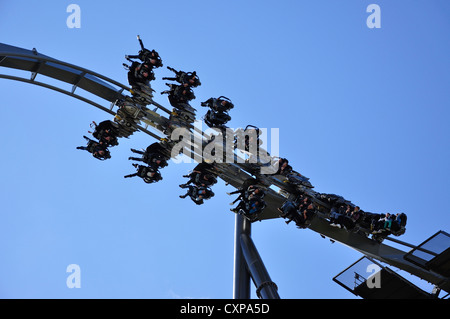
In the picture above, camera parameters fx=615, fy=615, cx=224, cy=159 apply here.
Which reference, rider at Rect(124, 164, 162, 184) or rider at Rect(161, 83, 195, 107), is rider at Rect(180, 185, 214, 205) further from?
rider at Rect(161, 83, 195, 107)

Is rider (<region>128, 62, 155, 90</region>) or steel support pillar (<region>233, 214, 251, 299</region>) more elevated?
rider (<region>128, 62, 155, 90</region>)

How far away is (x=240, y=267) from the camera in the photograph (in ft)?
58.9

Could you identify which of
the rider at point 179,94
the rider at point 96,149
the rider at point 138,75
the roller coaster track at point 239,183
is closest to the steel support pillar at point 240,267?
the roller coaster track at point 239,183

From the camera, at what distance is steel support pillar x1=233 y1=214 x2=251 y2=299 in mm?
17562

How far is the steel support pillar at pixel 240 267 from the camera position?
17.6m

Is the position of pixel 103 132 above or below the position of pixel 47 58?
below

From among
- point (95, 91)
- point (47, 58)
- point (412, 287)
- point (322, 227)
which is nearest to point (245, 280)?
point (322, 227)

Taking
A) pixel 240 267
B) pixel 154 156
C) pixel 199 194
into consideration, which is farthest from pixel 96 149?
pixel 240 267

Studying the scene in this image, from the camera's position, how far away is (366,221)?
18312 millimetres

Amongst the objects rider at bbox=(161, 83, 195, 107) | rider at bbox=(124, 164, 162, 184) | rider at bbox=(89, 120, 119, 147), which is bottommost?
rider at bbox=(124, 164, 162, 184)

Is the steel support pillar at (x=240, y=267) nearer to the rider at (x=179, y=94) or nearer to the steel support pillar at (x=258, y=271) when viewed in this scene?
the steel support pillar at (x=258, y=271)

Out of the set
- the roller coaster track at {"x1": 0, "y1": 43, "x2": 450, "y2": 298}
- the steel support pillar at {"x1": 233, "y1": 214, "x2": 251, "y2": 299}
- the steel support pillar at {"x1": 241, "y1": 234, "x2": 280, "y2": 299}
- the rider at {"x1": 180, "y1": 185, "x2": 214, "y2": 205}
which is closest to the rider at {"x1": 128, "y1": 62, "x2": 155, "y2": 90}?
the roller coaster track at {"x1": 0, "y1": 43, "x2": 450, "y2": 298}
